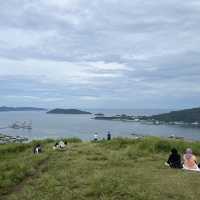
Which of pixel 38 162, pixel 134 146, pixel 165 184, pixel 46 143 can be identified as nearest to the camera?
pixel 165 184

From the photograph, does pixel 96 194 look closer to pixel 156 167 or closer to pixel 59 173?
pixel 59 173

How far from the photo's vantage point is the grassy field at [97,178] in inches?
437

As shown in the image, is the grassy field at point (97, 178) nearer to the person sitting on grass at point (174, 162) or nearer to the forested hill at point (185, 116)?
the person sitting on grass at point (174, 162)

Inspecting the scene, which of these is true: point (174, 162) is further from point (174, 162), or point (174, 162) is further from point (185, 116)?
point (185, 116)

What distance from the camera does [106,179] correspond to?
40.2 ft

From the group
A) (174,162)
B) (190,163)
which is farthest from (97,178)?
(190,163)

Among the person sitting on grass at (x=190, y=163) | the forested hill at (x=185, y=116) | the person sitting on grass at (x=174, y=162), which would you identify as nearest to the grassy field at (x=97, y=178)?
the person sitting on grass at (x=174, y=162)

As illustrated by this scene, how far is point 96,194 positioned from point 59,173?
10.7 feet

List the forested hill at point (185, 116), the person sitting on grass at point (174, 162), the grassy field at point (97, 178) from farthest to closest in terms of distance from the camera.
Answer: the forested hill at point (185, 116), the person sitting on grass at point (174, 162), the grassy field at point (97, 178)

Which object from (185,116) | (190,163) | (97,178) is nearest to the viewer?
(97,178)

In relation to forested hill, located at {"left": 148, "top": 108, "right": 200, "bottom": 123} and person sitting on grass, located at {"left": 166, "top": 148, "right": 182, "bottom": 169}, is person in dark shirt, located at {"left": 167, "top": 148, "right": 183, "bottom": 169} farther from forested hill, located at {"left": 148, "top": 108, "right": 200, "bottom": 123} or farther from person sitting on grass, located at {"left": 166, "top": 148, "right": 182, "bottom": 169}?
forested hill, located at {"left": 148, "top": 108, "right": 200, "bottom": 123}

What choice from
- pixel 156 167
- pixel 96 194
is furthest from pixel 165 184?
pixel 156 167

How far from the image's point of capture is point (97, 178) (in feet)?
41.0

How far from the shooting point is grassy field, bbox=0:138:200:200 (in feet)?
36.4
